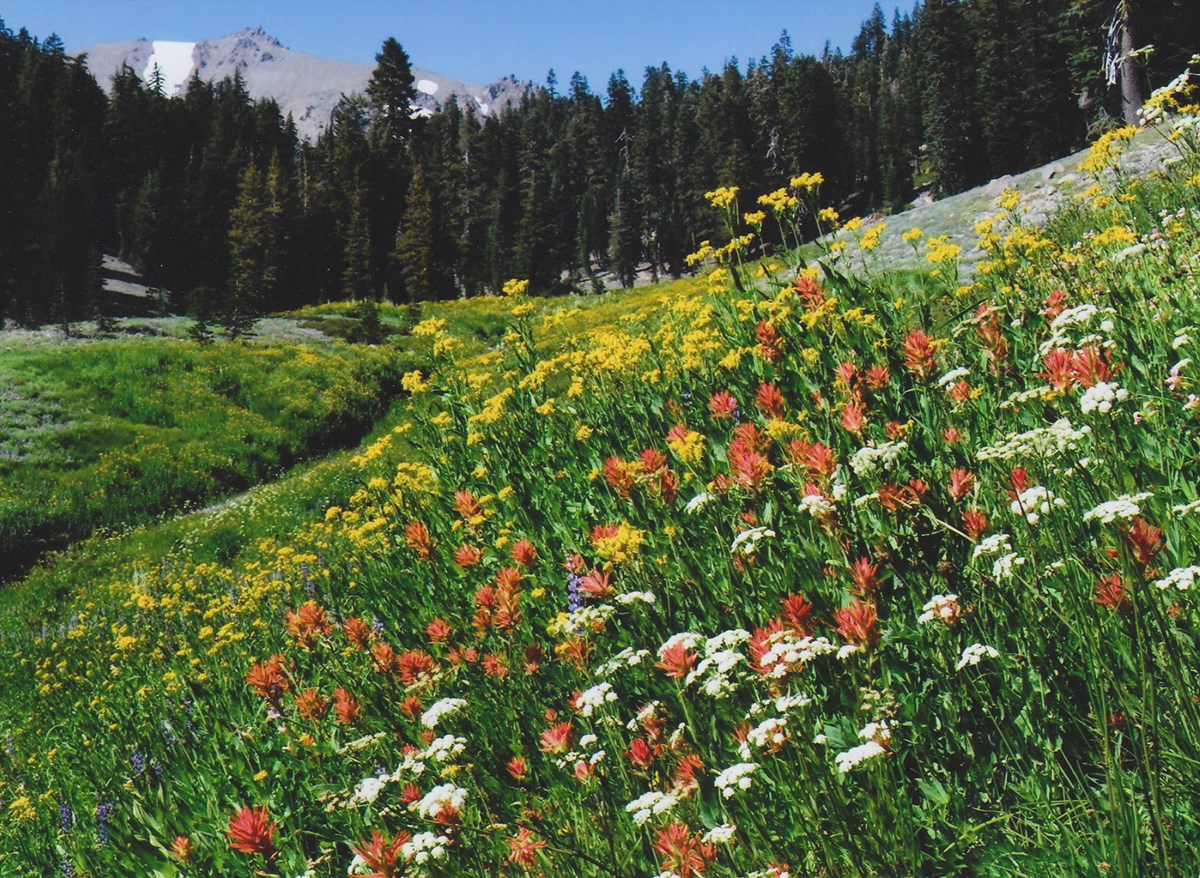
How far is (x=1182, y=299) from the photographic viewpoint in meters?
3.66

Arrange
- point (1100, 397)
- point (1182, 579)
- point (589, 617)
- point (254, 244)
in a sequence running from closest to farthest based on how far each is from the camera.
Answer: point (1182, 579), point (1100, 397), point (589, 617), point (254, 244)

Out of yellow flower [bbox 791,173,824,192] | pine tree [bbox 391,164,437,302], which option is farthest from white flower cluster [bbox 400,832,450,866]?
pine tree [bbox 391,164,437,302]

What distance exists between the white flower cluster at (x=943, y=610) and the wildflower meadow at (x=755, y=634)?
0.06ft

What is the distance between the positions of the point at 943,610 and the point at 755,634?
0.60 meters

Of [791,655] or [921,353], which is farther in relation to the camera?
[921,353]

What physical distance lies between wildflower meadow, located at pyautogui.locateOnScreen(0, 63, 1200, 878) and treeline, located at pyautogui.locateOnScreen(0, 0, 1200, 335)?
3175 centimetres

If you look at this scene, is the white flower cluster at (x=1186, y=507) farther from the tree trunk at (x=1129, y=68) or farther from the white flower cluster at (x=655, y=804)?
the tree trunk at (x=1129, y=68)

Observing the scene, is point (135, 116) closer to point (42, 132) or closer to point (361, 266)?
point (42, 132)

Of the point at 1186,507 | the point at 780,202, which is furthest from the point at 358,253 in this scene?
the point at 1186,507

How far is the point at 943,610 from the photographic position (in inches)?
87.0

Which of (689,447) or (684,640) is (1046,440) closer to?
(684,640)

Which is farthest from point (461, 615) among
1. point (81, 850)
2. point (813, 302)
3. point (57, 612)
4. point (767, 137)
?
point (767, 137)

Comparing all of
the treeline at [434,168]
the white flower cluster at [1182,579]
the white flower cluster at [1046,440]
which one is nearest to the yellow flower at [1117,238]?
the white flower cluster at [1046,440]

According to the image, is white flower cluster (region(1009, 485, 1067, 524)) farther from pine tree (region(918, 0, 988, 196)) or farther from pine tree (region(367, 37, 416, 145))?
pine tree (region(367, 37, 416, 145))
